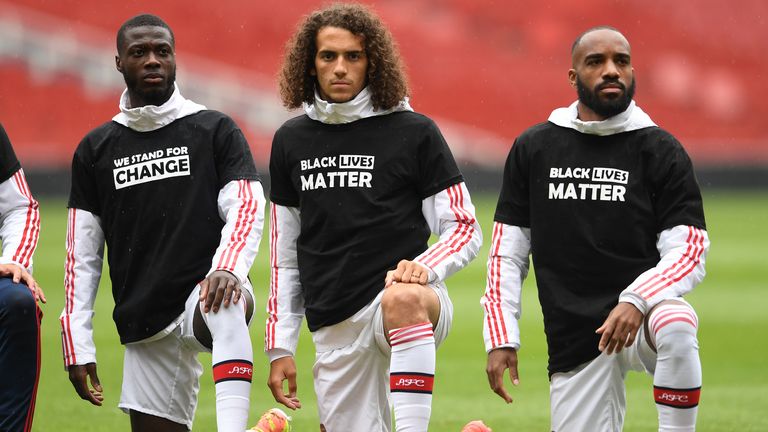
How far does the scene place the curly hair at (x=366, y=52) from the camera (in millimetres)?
4566

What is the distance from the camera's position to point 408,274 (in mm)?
4105

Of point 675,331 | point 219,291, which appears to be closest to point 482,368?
point 219,291

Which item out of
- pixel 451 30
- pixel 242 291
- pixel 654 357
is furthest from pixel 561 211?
pixel 451 30

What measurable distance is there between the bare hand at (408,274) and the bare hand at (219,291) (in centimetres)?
55

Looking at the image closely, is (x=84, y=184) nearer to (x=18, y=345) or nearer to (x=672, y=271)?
(x=18, y=345)

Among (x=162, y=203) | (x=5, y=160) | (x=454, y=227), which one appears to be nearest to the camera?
(x=454, y=227)

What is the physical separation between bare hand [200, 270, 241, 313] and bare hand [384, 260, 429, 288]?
55 cm

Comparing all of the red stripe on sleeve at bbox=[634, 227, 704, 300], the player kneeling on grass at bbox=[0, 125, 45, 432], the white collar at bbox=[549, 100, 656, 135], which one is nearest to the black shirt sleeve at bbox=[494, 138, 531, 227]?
the white collar at bbox=[549, 100, 656, 135]

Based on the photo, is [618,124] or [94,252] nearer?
[618,124]

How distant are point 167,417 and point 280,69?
1.50 meters

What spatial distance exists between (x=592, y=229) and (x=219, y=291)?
1375mm

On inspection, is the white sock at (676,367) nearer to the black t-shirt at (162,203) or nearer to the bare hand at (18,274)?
the black t-shirt at (162,203)

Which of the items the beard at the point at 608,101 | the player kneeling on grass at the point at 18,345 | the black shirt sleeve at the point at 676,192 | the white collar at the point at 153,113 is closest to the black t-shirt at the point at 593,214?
the black shirt sleeve at the point at 676,192

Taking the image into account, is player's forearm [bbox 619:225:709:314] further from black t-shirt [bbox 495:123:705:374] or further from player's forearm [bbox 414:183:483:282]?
player's forearm [bbox 414:183:483:282]
